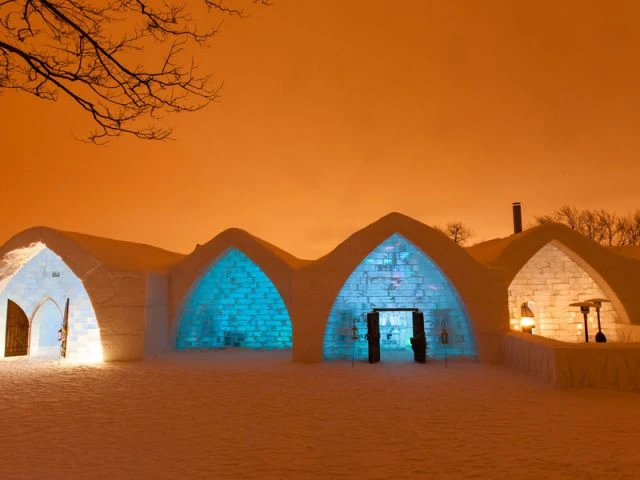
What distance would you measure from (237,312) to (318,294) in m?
4.59

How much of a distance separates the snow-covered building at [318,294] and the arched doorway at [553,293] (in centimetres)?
3

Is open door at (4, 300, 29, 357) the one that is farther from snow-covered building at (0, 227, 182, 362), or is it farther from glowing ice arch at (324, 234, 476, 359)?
glowing ice arch at (324, 234, 476, 359)

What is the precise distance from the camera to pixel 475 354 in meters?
10.8

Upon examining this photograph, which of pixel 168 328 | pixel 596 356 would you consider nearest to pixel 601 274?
pixel 596 356

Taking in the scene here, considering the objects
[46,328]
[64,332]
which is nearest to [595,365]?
[64,332]

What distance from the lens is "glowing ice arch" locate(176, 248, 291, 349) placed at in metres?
14.5

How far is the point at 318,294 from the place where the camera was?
36.3 feet

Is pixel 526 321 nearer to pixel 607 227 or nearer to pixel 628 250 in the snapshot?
pixel 628 250

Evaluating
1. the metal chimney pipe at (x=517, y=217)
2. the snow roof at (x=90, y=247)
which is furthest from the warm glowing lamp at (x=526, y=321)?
the snow roof at (x=90, y=247)

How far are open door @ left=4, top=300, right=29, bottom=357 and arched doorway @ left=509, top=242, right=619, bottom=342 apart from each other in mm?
14520

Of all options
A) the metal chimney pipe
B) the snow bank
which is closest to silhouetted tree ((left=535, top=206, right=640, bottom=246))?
the metal chimney pipe

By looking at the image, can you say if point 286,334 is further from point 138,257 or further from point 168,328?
point 138,257

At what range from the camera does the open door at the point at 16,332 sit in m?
12.7

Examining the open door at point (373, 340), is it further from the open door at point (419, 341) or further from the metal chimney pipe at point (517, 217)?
the metal chimney pipe at point (517, 217)
